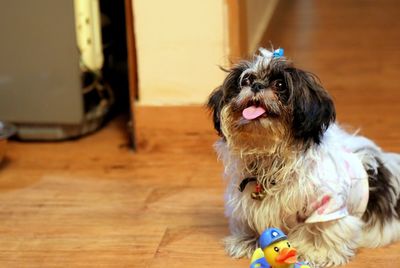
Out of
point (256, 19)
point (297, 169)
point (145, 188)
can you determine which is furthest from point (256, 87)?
point (256, 19)

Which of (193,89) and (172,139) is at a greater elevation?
(193,89)

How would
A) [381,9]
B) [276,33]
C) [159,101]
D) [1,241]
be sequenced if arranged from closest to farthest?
[1,241], [159,101], [276,33], [381,9]

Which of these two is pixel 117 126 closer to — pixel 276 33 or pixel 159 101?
pixel 159 101

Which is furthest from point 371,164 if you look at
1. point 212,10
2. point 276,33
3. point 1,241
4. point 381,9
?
point 381,9

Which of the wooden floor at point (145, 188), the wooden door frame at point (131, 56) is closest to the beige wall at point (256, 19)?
the wooden floor at point (145, 188)

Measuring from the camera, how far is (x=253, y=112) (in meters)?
1.41

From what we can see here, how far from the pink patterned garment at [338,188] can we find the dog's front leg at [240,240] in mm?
182

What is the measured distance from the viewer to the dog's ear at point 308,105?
1409mm

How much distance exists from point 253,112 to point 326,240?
35 cm

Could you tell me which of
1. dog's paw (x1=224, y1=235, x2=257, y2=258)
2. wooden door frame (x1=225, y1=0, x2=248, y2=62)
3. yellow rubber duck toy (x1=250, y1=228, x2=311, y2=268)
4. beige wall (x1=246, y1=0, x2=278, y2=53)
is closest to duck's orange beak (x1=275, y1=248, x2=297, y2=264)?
yellow rubber duck toy (x1=250, y1=228, x2=311, y2=268)

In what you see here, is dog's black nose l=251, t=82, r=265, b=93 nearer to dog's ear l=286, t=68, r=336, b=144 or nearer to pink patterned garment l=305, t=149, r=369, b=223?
dog's ear l=286, t=68, r=336, b=144

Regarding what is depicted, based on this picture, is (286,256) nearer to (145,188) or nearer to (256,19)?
(145,188)

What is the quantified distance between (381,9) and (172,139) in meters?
2.32

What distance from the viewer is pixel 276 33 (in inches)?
144
